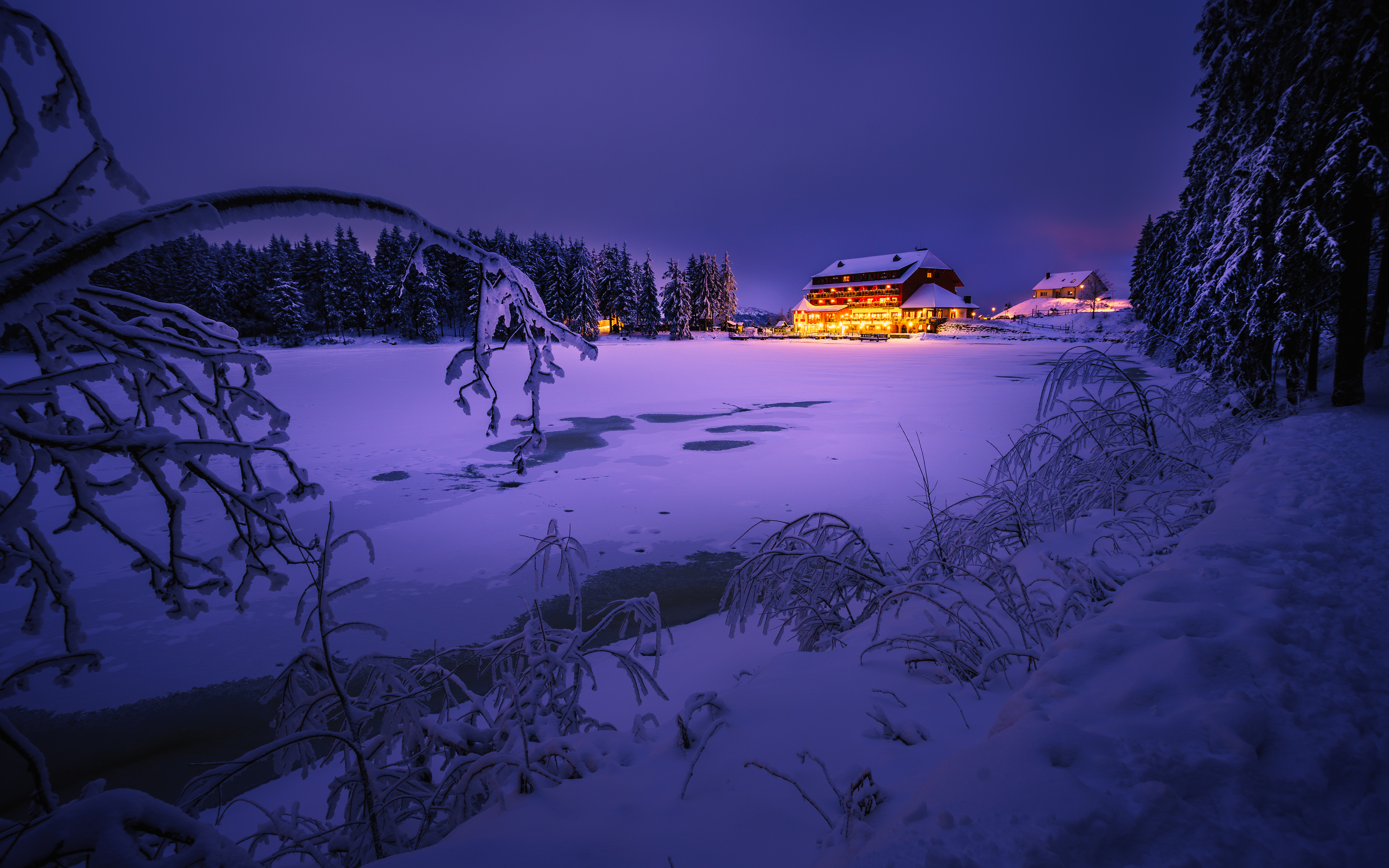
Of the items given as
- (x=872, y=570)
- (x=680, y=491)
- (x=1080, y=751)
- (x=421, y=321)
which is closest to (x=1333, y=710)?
(x=1080, y=751)

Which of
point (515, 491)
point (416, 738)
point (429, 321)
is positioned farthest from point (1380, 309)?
point (429, 321)

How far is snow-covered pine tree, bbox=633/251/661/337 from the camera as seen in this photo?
226 feet

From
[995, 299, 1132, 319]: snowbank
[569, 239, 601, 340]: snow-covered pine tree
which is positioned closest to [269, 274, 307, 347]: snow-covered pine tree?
[569, 239, 601, 340]: snow-covered pine tree

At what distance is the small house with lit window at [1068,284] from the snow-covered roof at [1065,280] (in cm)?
5

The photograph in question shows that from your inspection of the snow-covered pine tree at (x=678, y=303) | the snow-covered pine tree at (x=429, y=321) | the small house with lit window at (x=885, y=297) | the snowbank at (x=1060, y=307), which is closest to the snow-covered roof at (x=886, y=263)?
the small house with lit window at (x=885, y=297)

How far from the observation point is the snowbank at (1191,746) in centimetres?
126

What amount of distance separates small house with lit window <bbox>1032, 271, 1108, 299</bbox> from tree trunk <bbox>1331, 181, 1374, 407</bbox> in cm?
12187

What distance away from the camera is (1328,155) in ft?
25.2

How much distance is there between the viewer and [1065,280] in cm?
10838

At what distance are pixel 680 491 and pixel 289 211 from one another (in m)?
8.49

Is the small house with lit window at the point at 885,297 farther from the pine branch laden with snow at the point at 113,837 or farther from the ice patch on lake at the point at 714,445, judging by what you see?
the pine branch laden with snow at the point at 113,837

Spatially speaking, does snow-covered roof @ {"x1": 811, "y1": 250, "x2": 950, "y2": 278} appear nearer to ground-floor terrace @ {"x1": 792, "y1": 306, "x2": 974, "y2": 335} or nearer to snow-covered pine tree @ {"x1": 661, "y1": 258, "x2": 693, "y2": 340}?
ground-floor terrace @ {"x1": 792, "y1": 306, "x2": 974, "y2": 335}

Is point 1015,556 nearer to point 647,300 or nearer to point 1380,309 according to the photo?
point 1380,309

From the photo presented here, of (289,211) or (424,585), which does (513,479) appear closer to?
(424,585)
